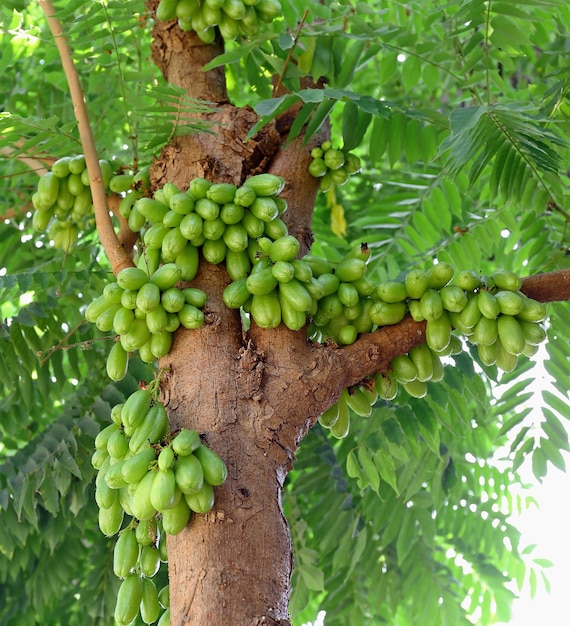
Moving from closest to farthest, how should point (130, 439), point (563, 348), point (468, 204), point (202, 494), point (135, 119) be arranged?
point (202, 494) < point (130, 439) < point (135, 119) < point (563, 348) < point (468, 204)

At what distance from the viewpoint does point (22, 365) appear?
3.40 meters

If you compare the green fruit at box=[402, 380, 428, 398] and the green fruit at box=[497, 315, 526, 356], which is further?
the green fruit at box=[402, 380, 428, 398]

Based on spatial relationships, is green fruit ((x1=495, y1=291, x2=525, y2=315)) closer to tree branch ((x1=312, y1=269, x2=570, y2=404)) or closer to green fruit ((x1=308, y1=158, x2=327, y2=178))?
tree branch ((x1=312, y1=269, x2=570, y2=404))

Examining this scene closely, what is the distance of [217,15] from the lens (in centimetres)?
309

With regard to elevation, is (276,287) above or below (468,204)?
above

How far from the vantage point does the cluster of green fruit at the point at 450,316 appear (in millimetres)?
2426

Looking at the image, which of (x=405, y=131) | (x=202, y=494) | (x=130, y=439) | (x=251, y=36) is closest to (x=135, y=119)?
(x=251, y=36)

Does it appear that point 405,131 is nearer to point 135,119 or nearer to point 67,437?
point 135,119

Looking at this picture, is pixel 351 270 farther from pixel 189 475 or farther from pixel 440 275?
pixel 189 475

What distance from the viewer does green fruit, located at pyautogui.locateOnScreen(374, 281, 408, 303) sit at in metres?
2.48

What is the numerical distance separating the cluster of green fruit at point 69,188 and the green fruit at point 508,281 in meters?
1.50

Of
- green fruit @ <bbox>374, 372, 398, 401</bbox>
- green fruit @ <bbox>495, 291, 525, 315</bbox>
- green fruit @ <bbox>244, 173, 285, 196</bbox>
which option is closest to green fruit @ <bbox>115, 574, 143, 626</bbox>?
green fruit @ <bbox>374, 372, 398, 401</bbox>

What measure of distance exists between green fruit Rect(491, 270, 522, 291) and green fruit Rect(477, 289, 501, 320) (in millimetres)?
65

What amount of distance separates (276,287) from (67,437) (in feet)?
5.00
